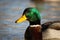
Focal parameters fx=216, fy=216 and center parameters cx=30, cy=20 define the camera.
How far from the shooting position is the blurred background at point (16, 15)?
274 centimetres

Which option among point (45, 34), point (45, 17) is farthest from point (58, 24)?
point (45, 17)

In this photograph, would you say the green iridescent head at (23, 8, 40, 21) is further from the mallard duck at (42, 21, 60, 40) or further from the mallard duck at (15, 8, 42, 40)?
the mallard duck at (42, 21, 60, 40)

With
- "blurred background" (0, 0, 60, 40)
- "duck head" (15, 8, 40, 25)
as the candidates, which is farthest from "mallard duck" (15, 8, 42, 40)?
"blurred background" (0, 0, 60, 40)

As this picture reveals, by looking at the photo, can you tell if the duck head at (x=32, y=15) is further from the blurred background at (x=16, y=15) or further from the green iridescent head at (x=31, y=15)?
the blurred background at (x=16, y=15)

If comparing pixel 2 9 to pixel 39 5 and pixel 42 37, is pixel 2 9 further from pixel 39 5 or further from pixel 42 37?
pixel 42 37

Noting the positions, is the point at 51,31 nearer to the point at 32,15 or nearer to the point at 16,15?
the point at 32,15

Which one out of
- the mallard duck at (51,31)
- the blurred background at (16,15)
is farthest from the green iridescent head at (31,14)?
the blurred background at (16,15)

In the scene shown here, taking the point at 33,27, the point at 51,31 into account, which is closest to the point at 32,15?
the point at 33,27

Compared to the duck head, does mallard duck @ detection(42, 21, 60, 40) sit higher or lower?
lower

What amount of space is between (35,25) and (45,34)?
5.0 inches

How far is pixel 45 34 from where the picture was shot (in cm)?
193

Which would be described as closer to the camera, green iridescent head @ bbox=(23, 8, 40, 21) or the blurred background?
green iridescent head @ bbox=(23, 8, 40, 21)

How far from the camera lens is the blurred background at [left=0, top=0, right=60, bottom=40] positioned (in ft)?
8.98

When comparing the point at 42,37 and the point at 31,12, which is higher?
the point at 31,12
